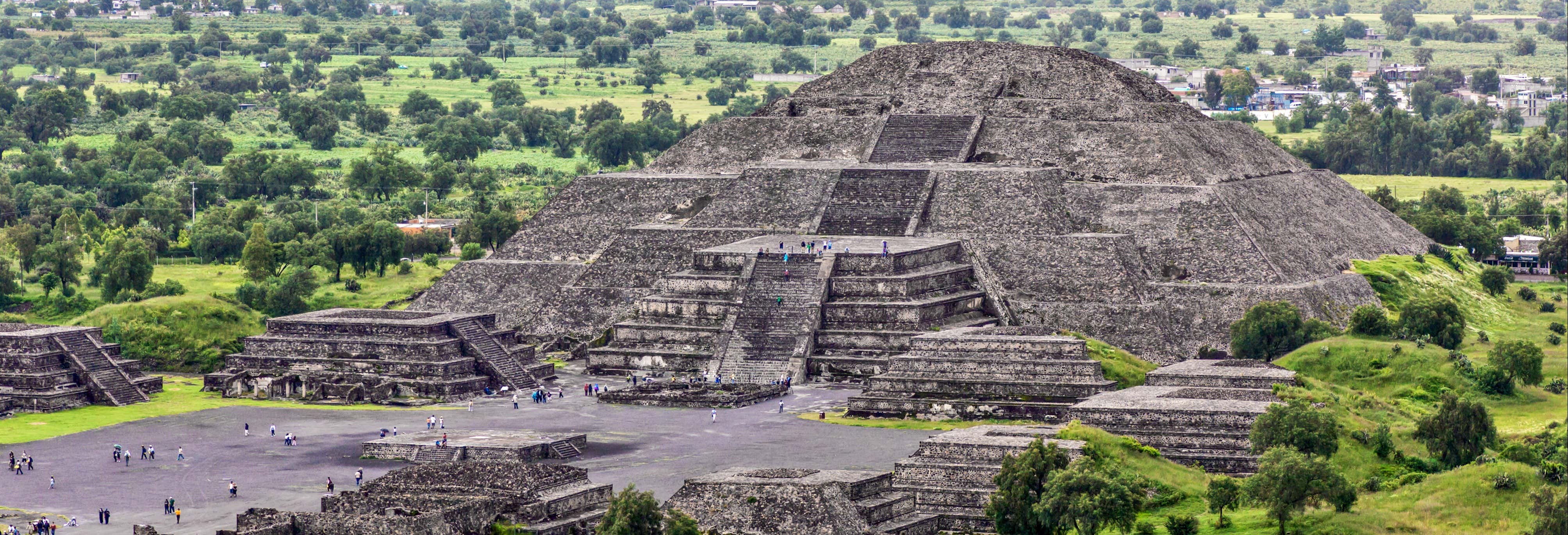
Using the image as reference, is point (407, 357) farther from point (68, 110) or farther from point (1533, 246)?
point (68, 110)

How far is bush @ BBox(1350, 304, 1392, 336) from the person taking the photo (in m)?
69.6

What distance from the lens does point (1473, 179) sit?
420ft

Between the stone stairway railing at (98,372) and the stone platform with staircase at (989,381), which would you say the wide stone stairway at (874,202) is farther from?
the stone stairway railing at (98,372)

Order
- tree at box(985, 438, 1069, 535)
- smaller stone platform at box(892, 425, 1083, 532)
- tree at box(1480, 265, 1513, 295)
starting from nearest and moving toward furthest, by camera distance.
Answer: tree at box(985, 438, 1069, 535) → smaller stone platform at box(892, 425, 1083, 532) → tree at box(1480, 265, 1513, 295)

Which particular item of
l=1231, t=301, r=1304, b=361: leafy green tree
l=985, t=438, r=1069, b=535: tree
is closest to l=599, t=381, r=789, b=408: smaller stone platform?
l=1231, t=301, r=1304, b=361: leafy green tree

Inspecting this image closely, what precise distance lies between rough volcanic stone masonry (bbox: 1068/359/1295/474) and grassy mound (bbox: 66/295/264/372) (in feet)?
98.7

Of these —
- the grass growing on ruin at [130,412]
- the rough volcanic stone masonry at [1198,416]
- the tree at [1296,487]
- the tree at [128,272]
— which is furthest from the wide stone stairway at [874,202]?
the tree at [1296,487]

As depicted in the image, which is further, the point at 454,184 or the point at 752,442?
the point at 454,184

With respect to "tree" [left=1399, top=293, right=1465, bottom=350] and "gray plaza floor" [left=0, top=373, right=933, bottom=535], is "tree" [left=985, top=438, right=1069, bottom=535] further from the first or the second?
"tree" [left=1399, top=293, right=1465, bottom=350]

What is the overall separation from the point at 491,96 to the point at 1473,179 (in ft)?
232

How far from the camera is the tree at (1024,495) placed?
152 ft

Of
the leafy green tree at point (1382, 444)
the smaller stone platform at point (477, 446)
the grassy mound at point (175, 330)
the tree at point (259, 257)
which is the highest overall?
the leafy green tree at point (1382, 444)

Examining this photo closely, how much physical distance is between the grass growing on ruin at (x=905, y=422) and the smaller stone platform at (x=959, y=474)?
32.2ft

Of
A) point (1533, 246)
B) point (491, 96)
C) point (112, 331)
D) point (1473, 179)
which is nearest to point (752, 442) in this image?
point (112, 331)
